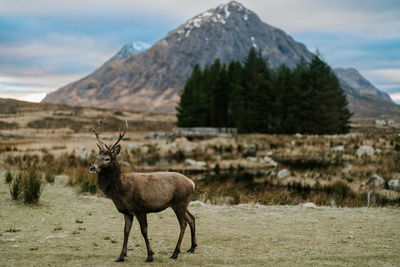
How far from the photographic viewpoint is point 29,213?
9977 mm

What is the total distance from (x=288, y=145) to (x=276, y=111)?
1451cm

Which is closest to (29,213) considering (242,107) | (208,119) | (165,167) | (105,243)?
(105,243)

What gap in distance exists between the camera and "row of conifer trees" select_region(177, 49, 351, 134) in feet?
164

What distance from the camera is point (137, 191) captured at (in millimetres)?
6691

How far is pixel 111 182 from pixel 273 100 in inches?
1862

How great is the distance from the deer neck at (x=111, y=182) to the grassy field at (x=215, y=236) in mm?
1238

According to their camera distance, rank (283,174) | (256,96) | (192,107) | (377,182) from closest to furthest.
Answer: (377,182) → (283,174) → (256,96) → (192,107)

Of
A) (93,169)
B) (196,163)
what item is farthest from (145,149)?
(93,169)

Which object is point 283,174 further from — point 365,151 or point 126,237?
point 126,237

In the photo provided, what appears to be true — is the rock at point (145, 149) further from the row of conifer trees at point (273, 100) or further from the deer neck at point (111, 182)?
the deer neck at point (111, 182)

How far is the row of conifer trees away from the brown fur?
42.9 metres

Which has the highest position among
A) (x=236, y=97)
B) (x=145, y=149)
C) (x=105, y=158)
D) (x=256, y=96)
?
(x=256, y=96)

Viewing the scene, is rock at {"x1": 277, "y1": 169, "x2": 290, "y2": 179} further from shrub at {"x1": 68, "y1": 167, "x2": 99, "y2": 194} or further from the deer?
the deer

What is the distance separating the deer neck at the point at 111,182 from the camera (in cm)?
659
